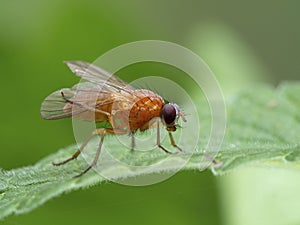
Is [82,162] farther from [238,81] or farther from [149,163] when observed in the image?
[238,81]

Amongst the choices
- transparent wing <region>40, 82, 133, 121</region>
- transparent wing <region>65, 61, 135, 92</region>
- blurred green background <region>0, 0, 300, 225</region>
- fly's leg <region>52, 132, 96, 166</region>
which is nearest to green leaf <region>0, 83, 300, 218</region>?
fly's leg <region>52, 132, 96, 166</region>

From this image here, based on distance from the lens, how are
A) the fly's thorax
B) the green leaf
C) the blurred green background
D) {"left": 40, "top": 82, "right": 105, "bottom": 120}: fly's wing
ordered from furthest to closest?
the blurred green background → the fly's thorax → {"left": 40, "top": 82, "right": 105, "bottom": 120}: fly's wing → the green leaf

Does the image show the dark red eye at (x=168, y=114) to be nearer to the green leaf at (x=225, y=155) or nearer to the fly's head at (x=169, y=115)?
the fly's head at (x=169, y=115)

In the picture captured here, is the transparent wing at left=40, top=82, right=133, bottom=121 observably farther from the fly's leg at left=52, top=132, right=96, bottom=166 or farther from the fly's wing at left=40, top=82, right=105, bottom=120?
the fly's leg at left=52, top=132, right=96, bottom=166

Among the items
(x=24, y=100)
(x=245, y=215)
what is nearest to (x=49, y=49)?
(x=24, y=100)

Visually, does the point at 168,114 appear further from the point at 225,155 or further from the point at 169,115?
the point at 225,155

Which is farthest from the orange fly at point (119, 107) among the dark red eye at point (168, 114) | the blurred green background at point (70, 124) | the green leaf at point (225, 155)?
the blurred green background at point (70, 124)
